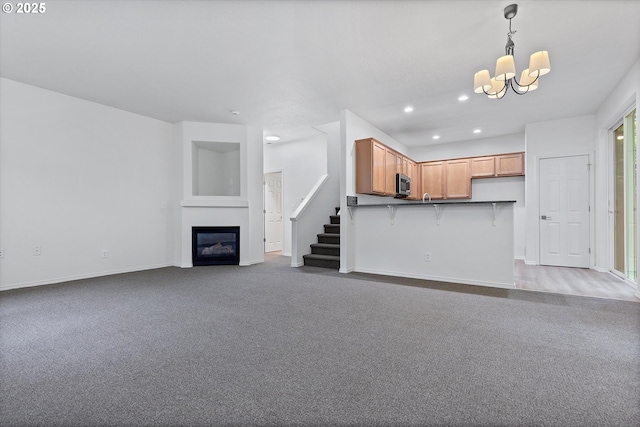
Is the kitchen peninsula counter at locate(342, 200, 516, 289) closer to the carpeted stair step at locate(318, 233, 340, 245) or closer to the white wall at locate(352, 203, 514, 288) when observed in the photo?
the white wall at locate(352, 203, 514, 288)

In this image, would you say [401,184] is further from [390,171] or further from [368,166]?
[368,166]

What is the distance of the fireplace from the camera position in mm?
5488

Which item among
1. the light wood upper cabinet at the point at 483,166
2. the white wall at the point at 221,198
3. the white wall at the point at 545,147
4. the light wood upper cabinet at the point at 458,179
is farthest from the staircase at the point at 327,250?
the white wall at the point at 545,147

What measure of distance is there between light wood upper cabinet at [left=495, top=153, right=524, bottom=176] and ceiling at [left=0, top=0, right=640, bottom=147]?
1514mm

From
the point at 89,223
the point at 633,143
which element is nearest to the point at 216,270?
the point at 89,223

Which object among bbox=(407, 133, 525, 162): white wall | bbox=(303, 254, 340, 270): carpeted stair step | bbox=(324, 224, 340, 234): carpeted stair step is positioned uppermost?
bbox=(407, 133, 525, 162): white wall

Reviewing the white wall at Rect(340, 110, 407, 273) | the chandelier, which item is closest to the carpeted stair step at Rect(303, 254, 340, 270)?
the white wall at Rect(340, 110, 407, 273)

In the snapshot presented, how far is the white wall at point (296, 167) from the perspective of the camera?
7023 mm

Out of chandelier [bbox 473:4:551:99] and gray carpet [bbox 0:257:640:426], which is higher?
chandelier [bbox 473:4:551:99]

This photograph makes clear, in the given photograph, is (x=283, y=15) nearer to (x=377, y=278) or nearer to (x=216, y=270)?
(x=377, y=278)

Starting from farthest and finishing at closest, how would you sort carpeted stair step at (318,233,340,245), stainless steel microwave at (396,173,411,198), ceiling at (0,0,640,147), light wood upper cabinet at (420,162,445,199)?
light wood upper cabinet at (420,162,445,199)
stainless steel microwave at (396,173,411,198)
carpeted stair step at (318,233,340,245)
ceiling at (0,0,640,147)

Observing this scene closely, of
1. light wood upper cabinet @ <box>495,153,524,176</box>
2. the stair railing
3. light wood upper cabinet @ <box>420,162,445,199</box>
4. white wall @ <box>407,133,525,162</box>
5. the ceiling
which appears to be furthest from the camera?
light wood upper cabinet @ <box>420,162,445,199</box>

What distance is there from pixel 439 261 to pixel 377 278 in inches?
36.8

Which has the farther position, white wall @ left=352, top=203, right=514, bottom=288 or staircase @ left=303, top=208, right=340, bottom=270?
staircase @ left=303, top=208, right=340, bottom=270
